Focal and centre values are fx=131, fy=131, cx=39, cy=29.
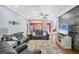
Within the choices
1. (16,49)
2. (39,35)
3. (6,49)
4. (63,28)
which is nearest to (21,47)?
(16,49)

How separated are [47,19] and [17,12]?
707 millimetres

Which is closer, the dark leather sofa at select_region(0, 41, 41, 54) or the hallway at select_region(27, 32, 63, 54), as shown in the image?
the dark leather sofa at select_region(0, 41, 41, 54)

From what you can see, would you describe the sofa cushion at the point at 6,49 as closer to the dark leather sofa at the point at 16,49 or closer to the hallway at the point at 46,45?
the dark leather sofa at the point at 16,49

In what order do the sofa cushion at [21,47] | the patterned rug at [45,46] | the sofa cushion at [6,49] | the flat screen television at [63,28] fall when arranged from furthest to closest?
1. the flat screen television at [63,28]
2. the patterned rug at [45,46]
3. the sofa cushion at [21,47]
4. the sofa cushion at [6,49]

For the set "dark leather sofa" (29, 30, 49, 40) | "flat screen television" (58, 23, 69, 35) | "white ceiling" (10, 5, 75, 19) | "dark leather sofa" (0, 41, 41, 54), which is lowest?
"dark leather sofa" (0, 41, 41, 54)

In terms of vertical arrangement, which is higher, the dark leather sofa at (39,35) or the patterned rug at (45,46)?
the dark leather sofa at (39,35)

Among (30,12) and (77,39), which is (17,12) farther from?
(77,39)

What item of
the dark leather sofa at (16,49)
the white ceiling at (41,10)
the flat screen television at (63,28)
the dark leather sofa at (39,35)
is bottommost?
the dark leather sofa at (16,49)

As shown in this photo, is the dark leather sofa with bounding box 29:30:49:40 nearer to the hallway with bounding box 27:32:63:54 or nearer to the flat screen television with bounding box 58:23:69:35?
the hallway with bounding box 27:32:63:54

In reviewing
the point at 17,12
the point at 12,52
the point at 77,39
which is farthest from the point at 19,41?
the point at 77,39

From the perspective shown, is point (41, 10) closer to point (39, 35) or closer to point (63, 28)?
point (39, 35)

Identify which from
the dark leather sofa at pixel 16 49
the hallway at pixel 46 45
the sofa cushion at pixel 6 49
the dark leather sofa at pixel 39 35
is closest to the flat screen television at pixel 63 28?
the hallway at pixel 46 45

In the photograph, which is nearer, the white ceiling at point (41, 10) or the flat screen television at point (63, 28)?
the white ceiling at point (41, 10)

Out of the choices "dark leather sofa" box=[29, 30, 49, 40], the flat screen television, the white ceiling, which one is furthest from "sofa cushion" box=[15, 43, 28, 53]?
the flat screen television
